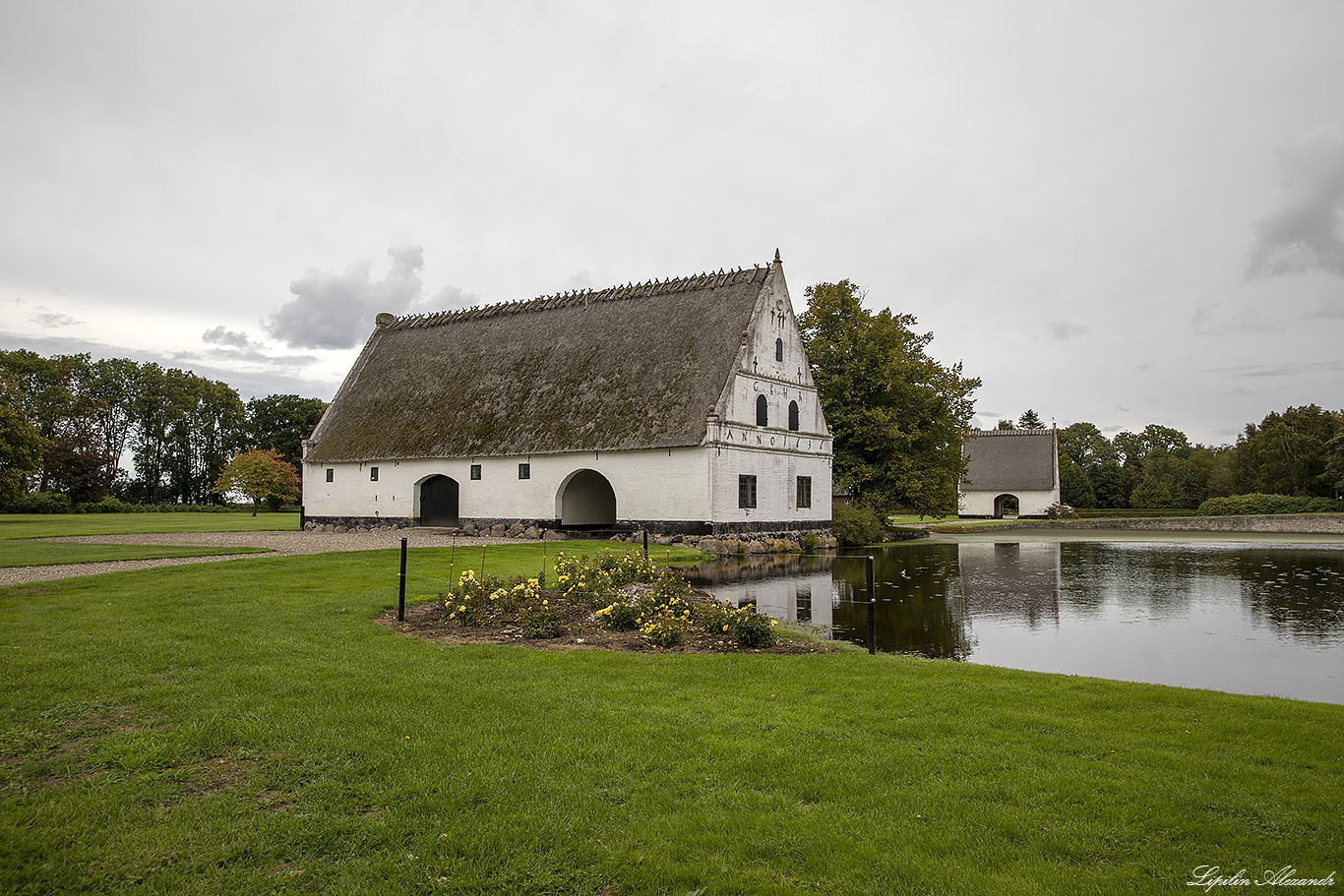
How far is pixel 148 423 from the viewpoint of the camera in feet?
238

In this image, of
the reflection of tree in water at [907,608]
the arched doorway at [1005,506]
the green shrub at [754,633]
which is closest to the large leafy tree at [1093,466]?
the arched doorway at [1005,506]

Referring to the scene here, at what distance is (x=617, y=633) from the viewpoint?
10.6 m

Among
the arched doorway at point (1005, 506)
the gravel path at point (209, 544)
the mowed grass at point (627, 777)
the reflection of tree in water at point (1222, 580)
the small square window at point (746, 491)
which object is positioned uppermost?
the small square window at point (746, 491)

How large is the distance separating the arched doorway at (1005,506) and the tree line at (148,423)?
192ft

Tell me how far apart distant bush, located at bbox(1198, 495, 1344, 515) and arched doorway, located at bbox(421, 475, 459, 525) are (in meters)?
48.4

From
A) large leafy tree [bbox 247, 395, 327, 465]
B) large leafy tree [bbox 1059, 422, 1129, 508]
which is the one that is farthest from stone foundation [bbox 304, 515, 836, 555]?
large leafy tree [bbox 1059, 422, 1129, 508]

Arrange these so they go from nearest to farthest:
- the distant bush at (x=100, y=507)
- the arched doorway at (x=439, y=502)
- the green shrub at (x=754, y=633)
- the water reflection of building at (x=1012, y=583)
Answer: the green shrub at (x=754, y=633), the water reflection of building at (x=1012, y=583), the arched doorway at (x=439, y=502), the distant bush at (x=100, y=507)

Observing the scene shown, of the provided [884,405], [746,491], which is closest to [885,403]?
[884,405]

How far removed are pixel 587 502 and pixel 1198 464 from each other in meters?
67.9

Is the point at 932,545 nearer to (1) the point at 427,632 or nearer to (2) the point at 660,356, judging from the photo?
(2) the point at 660,356

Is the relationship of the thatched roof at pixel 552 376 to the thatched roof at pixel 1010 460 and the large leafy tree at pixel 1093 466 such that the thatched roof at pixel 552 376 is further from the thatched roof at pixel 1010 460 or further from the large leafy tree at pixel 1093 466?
the large leafy tree at pixel 1093 466

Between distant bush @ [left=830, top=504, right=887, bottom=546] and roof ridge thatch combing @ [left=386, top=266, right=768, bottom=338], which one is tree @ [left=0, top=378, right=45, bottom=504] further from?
distant bush @ [left=830, top=504, right=887, bottom=546]

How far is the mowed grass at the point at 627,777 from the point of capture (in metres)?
3.96

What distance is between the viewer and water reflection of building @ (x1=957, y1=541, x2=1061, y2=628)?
14.9 m
